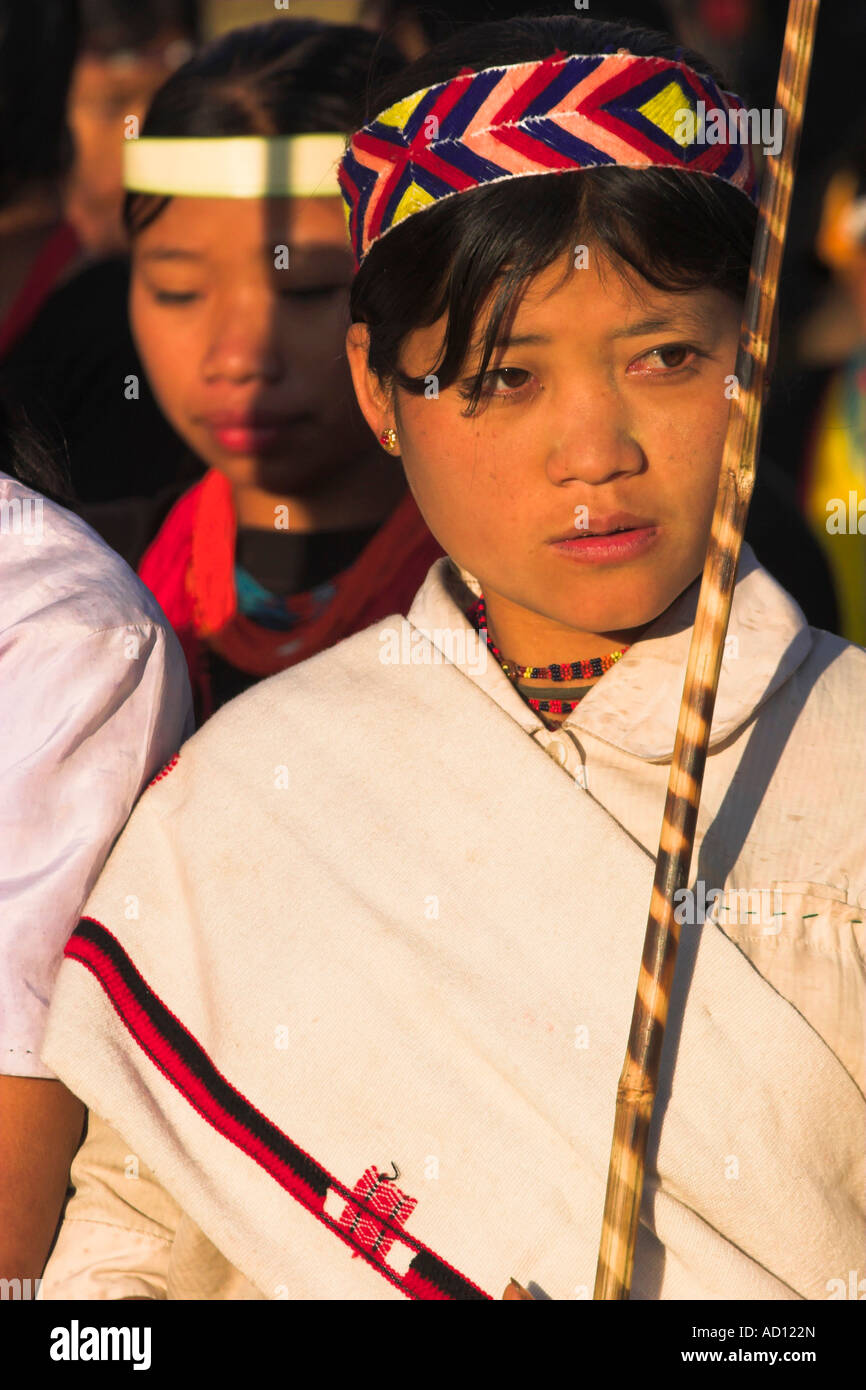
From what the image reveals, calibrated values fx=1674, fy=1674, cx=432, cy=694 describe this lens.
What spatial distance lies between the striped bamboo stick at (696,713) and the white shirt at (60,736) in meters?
0.65

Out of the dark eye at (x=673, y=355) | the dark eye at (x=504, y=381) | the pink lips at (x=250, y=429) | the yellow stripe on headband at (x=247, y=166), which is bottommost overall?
the dark eye at (x=504, y=381)

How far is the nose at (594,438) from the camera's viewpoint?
1.60m

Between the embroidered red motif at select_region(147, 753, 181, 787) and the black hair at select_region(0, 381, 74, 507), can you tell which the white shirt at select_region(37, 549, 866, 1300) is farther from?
the black hair at select_region(0, 381, 74, 507)

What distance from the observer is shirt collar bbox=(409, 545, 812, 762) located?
1.72 m

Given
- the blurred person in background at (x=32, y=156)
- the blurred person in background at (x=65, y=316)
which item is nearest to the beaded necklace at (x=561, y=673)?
the blurred person in background at (x=65, y=316)

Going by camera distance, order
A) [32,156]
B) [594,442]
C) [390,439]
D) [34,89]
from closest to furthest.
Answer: [594,442] → [390,439] → [34,89] → [32,156]

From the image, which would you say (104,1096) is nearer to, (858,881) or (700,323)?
(858,881)

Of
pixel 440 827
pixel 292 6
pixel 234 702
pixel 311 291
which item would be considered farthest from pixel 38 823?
pixel 292 6


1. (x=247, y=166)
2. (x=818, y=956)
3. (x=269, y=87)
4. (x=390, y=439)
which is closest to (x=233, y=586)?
(x=247, y=166)

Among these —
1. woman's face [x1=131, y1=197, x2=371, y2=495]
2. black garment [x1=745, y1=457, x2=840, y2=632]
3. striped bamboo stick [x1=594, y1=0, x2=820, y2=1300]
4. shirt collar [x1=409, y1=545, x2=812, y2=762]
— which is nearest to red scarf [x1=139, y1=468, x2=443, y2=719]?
woman's face [x1=131, y1=197, x2=371, y2=495]

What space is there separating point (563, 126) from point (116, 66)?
239 centimetres

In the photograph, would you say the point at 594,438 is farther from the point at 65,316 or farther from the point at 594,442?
the point at 65,316

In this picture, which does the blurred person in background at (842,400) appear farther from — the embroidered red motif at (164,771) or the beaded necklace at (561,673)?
the embroidered red motif at (164,771)

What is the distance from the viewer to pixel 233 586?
10.3 ft
